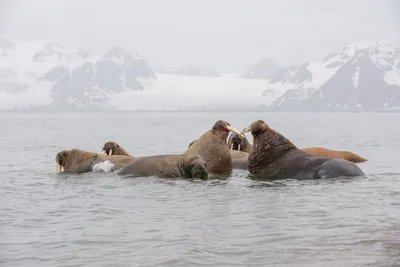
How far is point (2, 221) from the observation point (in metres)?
8.36

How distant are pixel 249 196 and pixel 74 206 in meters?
2.61

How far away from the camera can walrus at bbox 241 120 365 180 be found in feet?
39.6

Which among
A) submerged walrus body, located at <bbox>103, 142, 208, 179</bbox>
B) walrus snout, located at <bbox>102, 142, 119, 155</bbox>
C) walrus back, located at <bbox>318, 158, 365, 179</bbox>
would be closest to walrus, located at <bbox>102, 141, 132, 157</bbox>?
walrus snout, located at <bbox>102, 142, 119, 155</bbox>

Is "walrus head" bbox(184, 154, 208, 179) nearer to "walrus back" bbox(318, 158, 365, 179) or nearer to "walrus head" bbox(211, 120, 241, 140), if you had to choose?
"walrus head" bbox(211, 120, 241, 140)

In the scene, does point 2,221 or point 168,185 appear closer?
point 2,221

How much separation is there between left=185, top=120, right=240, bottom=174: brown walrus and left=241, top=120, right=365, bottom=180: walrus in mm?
734

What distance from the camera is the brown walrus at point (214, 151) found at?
14133mm

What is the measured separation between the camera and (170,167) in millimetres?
13094

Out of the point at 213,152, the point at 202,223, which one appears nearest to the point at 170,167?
the point at 213,152

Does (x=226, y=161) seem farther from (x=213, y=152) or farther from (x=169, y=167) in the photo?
(x=169, y=167)

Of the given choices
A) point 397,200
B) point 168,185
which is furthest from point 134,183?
point 397,200

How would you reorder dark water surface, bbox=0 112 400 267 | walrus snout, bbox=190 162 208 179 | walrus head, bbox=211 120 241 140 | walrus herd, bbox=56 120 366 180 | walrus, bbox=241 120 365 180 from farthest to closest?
walrus head, bbox=211 120 241 140
walrus snout, bbox=190 162 208 179
walrus herd, bbox=56 120 366 180
walrus, bbox=241 120 365 180
dark water surface, bbox=0 112 400 267

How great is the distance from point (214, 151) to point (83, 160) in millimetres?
3047

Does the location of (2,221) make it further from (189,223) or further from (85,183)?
(85,183)
